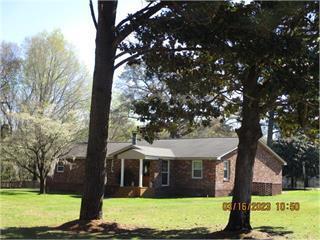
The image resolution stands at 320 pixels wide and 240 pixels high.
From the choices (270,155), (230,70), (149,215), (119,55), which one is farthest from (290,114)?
(270,155)

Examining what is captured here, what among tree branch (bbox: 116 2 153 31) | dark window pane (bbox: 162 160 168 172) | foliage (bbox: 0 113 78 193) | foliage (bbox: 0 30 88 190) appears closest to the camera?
tree branch (bbox: 116 2 153 31)

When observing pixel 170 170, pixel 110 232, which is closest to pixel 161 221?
Answer: pixel 110 232

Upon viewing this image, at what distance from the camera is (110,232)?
1397cm

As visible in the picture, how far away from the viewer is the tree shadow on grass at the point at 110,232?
13.1 m

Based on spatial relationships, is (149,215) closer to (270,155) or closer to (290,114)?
(290,114)

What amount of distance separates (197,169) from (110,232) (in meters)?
21.3

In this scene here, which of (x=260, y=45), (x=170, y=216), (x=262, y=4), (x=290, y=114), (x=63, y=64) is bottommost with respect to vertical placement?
(x=170, y=216)

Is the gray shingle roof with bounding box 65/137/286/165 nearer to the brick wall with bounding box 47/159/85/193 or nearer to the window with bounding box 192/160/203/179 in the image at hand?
the window with bounding box 192/160/203/179

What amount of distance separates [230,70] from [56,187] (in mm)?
27335

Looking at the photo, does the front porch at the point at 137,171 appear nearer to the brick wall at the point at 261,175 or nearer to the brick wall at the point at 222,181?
the brick wall at the point at 222,181

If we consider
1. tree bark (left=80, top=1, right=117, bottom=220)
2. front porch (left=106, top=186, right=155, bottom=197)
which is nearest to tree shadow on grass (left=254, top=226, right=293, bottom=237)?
tree bark (left=80, top=1, right=117, bottom=220)

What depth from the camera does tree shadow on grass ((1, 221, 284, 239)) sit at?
1310cm

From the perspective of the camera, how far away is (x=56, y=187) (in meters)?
39.3

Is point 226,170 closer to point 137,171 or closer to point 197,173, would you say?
point 197,173
